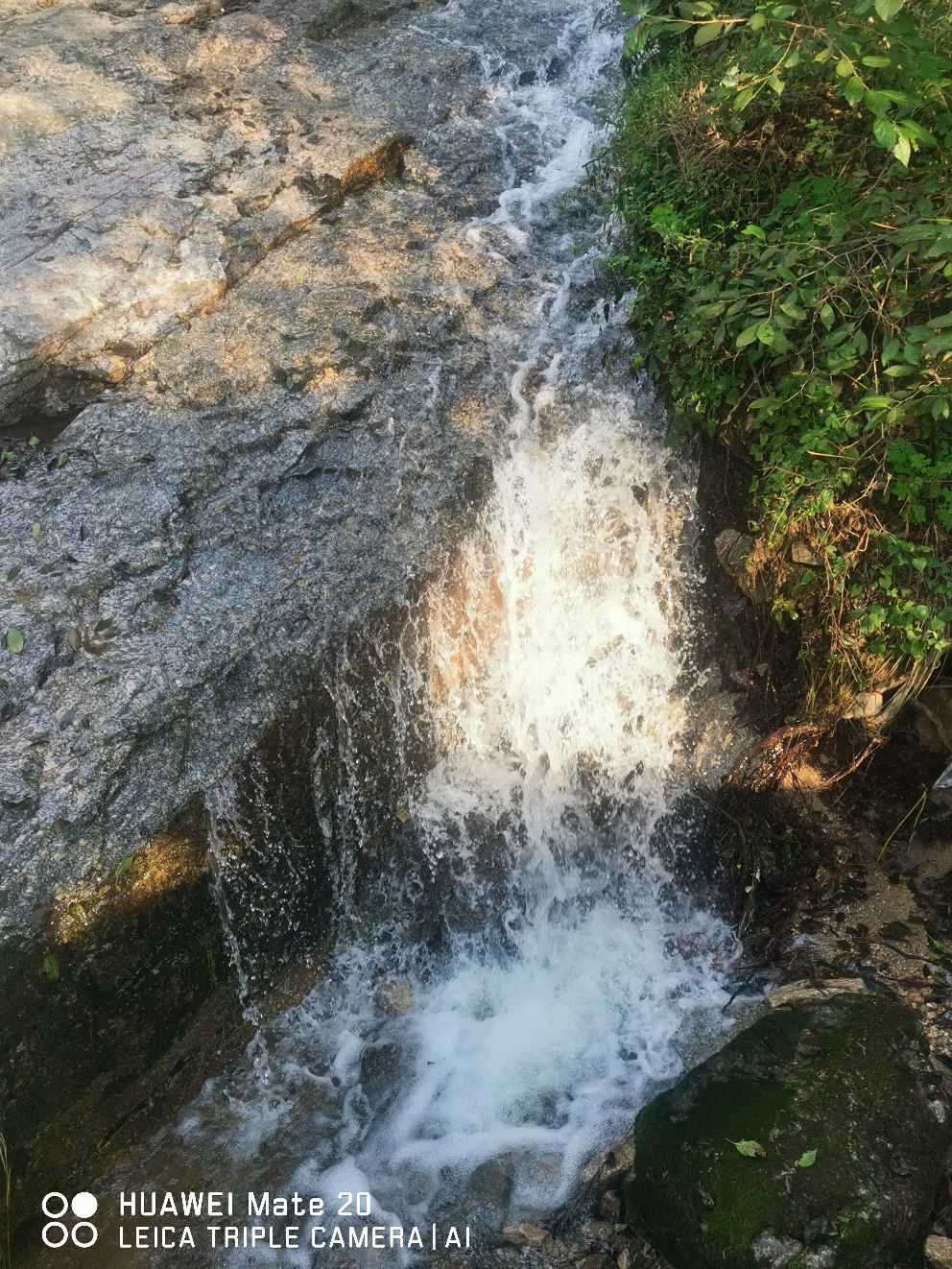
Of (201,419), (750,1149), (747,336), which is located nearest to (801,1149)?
(750,1149)

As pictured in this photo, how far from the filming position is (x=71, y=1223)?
12.3ft

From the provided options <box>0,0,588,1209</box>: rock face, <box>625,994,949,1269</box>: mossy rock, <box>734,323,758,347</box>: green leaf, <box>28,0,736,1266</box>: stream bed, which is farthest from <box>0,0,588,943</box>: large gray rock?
<box>625,994,949,1269</box>: mossy rock

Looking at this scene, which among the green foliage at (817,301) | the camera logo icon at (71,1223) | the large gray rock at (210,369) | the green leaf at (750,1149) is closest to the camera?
the green leaf at (750,1149)

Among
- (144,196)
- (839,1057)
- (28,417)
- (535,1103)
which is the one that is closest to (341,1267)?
(535,1103)

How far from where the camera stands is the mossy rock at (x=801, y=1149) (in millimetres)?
3068

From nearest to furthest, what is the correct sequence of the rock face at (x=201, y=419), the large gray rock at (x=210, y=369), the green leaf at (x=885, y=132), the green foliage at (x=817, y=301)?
the green leaf at (x=885, y=132) → the green foliage at (x=817, y=301) → the rock face at (x=201, y=419) → the large gray rock at (x=210, y=369)

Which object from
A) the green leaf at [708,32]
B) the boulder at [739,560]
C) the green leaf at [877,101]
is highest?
the green leaf at [708,32]

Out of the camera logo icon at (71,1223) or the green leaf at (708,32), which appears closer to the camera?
the green leaf at (708,32)

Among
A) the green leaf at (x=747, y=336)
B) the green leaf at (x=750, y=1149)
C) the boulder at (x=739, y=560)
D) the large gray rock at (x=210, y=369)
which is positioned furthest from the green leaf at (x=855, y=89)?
the green leaf at (x=750, y=1149)

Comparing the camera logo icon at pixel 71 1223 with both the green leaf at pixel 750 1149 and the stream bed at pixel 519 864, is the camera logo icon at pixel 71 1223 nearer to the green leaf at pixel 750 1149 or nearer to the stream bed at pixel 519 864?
the stream bed at pixel 519 864

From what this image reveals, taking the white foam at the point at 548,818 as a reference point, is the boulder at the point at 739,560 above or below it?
above

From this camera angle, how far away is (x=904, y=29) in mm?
3006

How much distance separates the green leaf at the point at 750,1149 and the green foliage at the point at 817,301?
89.0 inches

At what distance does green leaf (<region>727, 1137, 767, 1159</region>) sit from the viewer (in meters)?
3.25
